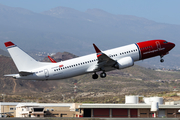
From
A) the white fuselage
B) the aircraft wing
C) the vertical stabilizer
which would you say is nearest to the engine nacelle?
the aircraft wing

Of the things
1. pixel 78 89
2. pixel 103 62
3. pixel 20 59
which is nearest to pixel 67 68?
pixel 103 62

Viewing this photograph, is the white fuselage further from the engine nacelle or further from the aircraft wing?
the engine nacelle

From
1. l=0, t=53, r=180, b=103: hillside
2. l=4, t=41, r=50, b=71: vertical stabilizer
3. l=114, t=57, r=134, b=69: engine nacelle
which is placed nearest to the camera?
l=4, t=41, r=50, b=71: vertical stabilizer

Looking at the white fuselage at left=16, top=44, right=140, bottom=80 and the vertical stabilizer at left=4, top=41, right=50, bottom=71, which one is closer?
the vertical stabilizer at left=4, top=41, right=50, bottom=71

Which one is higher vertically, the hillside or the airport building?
the hillside

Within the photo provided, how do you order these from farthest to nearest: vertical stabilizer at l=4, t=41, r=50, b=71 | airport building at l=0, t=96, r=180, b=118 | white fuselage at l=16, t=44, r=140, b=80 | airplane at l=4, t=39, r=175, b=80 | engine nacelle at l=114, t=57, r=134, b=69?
airport building at l=0, t=96, r=180, b=118
engine nacelle at l=114, t=57, r=134, b=69
white fuselage at l=16, t=44, r=140, b=80
airplane at l=4, t=39, r=175, b=80
vertical stabilizer at l=4, t=41, r=50, b=71

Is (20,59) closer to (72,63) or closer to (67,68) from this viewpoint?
(67,68)

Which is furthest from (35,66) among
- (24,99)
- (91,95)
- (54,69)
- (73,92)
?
(73,92)

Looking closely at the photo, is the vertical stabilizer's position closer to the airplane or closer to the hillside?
the airplane

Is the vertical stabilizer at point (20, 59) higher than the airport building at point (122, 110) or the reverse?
higher

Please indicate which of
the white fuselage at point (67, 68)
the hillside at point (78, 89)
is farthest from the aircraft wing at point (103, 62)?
the hillside at point (78, 89)

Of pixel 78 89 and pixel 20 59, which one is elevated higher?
pixel 20 59

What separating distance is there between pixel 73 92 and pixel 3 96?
35.0 metres

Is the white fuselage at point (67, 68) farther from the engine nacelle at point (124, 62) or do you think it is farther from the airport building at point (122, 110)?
the airport building at point (122, 110)
